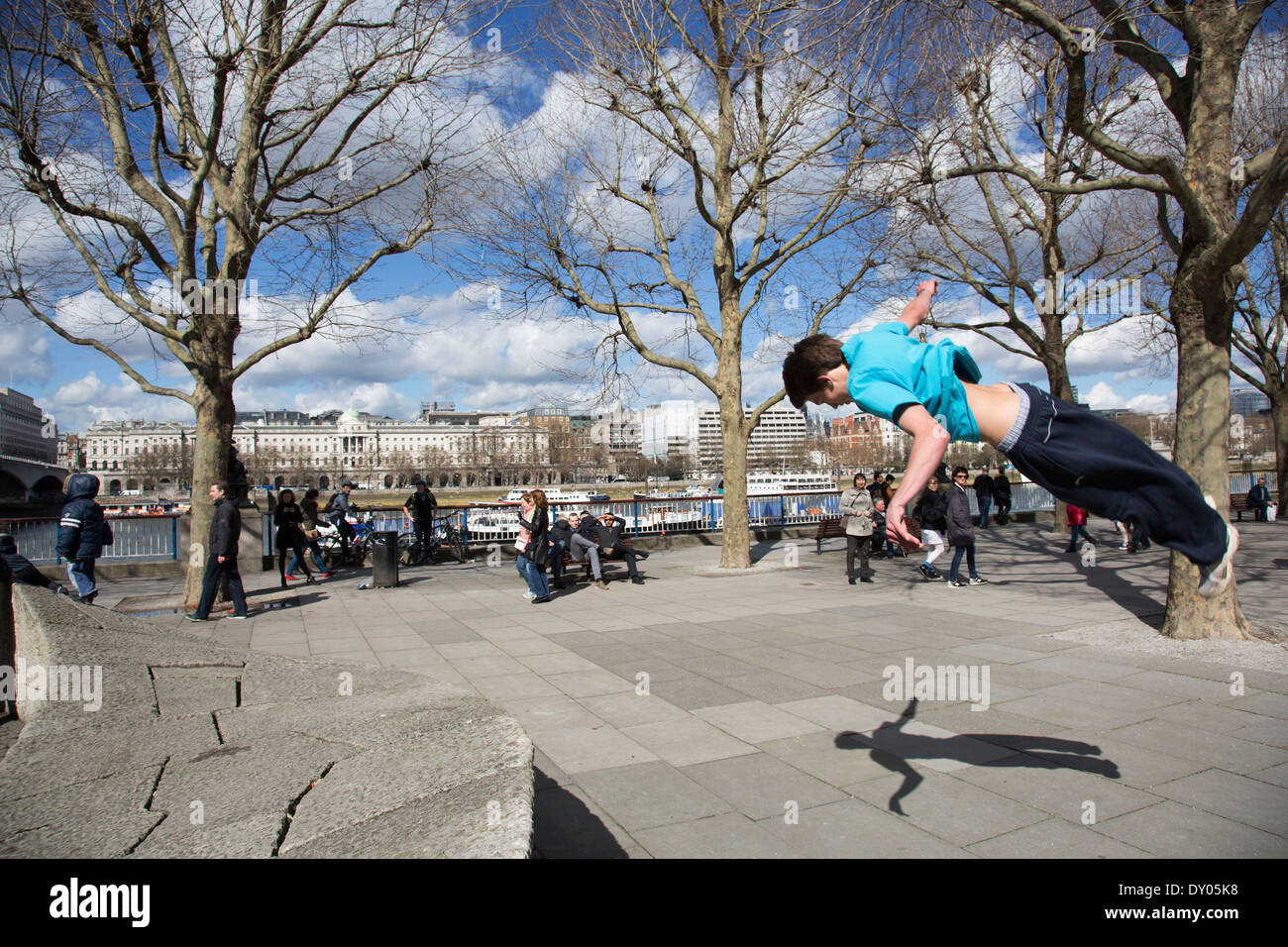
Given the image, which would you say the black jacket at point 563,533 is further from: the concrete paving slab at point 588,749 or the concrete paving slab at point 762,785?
the concrete paving slab at point 762,785

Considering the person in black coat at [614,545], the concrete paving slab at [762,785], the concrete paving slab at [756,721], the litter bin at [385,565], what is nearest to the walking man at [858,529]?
the person in black coat at [614,545]

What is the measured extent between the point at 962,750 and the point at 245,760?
4189 millimetres

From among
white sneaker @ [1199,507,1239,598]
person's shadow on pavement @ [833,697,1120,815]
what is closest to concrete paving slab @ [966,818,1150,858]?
person's shadow on pavement @ [833,697,1120,815]

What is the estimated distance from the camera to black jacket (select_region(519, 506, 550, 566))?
12445 millimetres

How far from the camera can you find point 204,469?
12.0 meters

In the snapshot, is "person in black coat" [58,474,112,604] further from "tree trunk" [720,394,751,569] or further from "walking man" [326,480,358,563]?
"tree trunk" [720,394,751,569]

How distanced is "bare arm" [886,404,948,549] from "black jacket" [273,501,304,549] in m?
14.2

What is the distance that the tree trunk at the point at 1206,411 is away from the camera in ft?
26.0

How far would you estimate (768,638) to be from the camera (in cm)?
895
